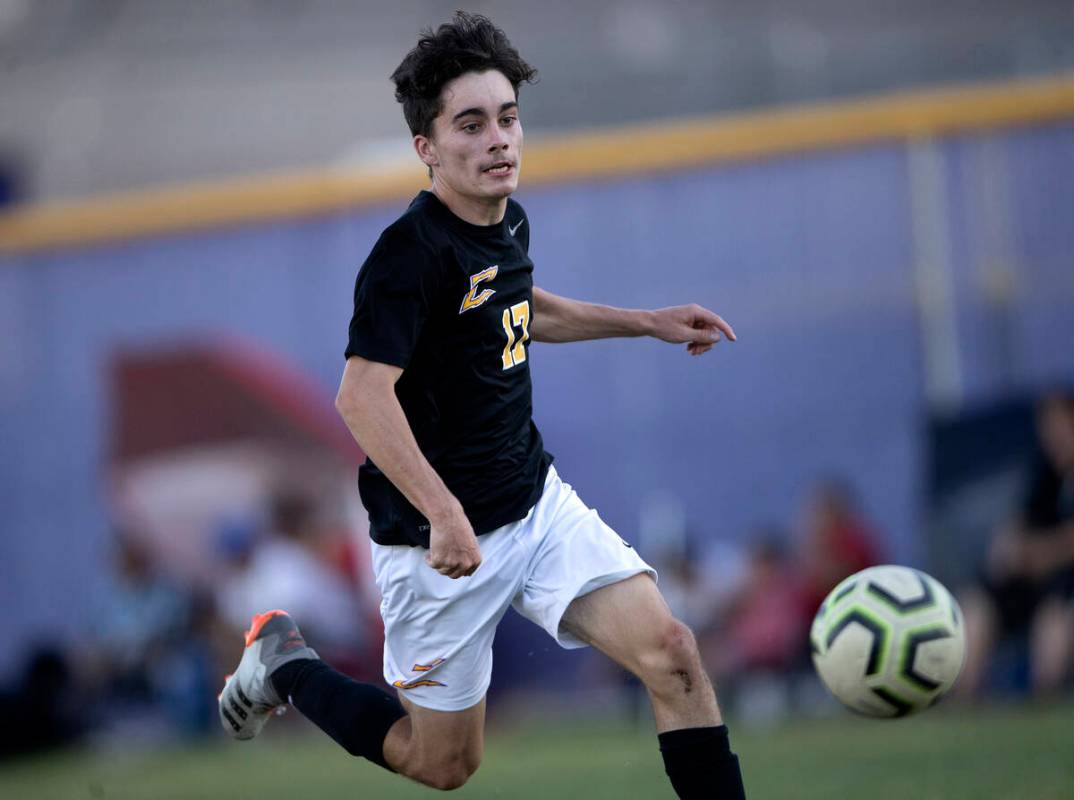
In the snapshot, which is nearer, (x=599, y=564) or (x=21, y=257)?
(x=599, y=564)

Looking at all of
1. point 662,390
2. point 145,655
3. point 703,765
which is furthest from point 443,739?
point 145,655

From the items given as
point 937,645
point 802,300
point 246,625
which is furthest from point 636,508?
point 937,645

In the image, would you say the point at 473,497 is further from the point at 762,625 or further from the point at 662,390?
the point at 662,390

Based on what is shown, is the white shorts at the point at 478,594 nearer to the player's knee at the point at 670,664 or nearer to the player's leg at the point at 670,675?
the player's leg at the point at 670,675

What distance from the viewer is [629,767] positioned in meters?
8.27

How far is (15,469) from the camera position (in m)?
13.4

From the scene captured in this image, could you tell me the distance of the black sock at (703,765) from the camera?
15.2ft

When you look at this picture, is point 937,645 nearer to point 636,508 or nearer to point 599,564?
point 599,564

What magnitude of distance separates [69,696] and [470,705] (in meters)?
8.05

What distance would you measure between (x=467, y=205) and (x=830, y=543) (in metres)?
6.88

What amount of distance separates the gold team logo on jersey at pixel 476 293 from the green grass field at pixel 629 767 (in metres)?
2.75

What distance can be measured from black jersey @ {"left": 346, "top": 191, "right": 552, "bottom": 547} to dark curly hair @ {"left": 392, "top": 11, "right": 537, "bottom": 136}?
27 cm

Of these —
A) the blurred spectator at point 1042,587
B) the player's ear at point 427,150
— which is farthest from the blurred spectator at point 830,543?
the player's ear at point 427,150

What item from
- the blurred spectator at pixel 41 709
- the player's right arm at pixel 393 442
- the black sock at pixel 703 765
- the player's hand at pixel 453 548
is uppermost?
the player's right arm at pixel 393 442
